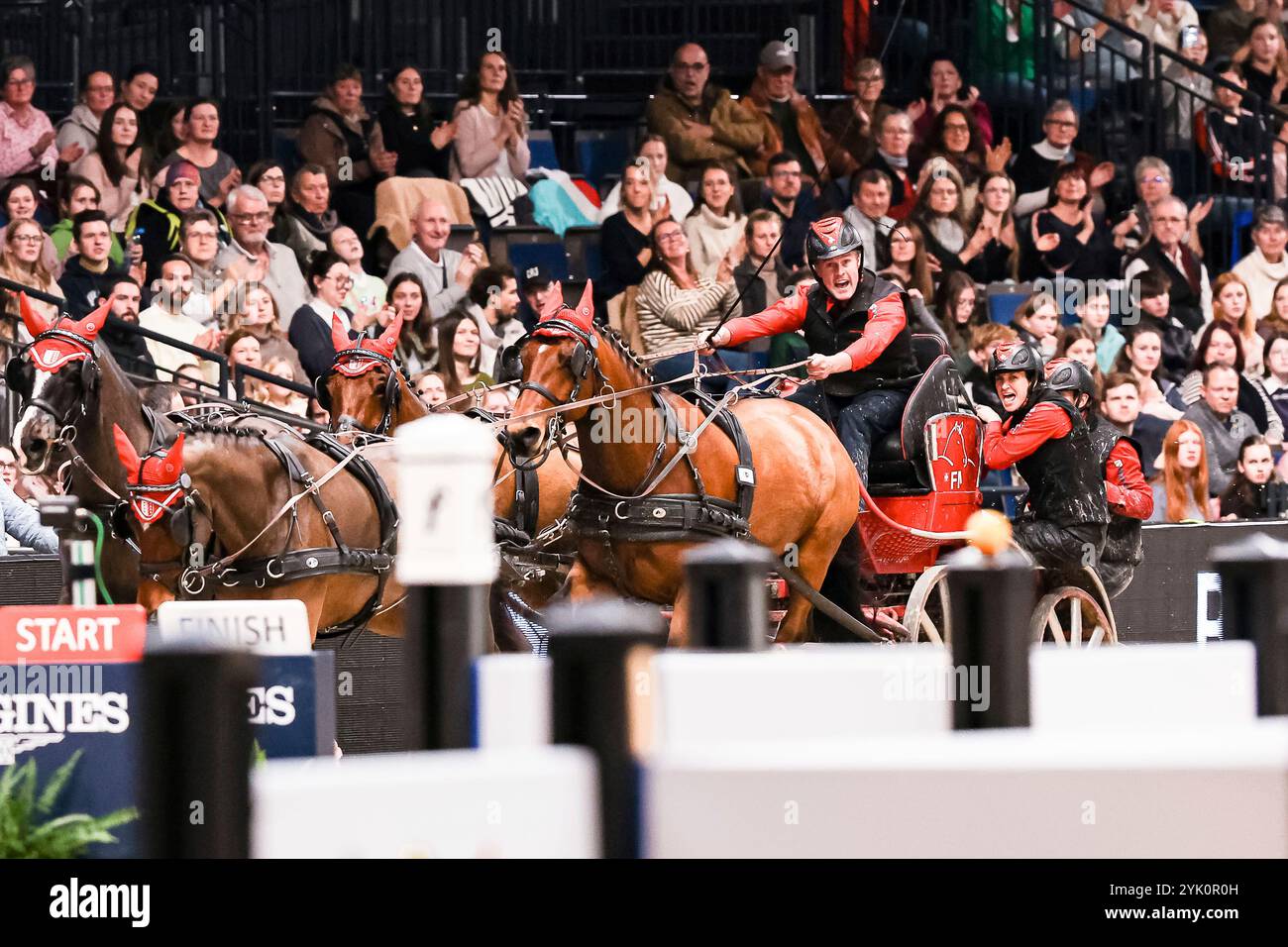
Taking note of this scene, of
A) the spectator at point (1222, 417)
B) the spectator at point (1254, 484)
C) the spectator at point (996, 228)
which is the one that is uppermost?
the spectator at point (996, 228)

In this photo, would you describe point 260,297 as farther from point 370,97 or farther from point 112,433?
point 112,433

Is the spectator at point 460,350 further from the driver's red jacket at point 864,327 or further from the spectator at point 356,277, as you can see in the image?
the driver's red jacket at point 864,327

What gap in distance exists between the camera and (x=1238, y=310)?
13.8 metres

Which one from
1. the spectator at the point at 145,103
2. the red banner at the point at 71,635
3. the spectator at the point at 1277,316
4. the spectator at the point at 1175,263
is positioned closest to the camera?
the red banner at the point at 71,635

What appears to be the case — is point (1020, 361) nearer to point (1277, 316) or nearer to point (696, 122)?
point (696, 122)

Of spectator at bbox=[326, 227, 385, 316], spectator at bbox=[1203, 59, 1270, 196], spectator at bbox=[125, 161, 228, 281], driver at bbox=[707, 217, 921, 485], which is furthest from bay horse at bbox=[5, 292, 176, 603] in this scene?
spectator at bbox=[1203, 59, 1270, 196]

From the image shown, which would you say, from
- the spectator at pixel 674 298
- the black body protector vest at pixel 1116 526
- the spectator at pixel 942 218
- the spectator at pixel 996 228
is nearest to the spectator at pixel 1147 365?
the spectator at pixel 996 228

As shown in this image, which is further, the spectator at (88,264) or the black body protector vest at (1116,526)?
the spectator at (88,264)

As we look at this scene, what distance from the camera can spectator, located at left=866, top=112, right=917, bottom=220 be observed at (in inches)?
539

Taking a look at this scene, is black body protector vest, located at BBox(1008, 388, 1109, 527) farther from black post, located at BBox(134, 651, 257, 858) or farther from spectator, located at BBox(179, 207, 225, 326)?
black post, located at BBox(134, 651, 257, 858)

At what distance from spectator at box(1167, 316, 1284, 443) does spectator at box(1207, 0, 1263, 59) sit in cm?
395

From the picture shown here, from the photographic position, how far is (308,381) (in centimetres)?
1147

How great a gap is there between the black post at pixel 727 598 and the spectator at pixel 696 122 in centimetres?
1183

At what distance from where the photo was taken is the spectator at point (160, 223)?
37.6ft
